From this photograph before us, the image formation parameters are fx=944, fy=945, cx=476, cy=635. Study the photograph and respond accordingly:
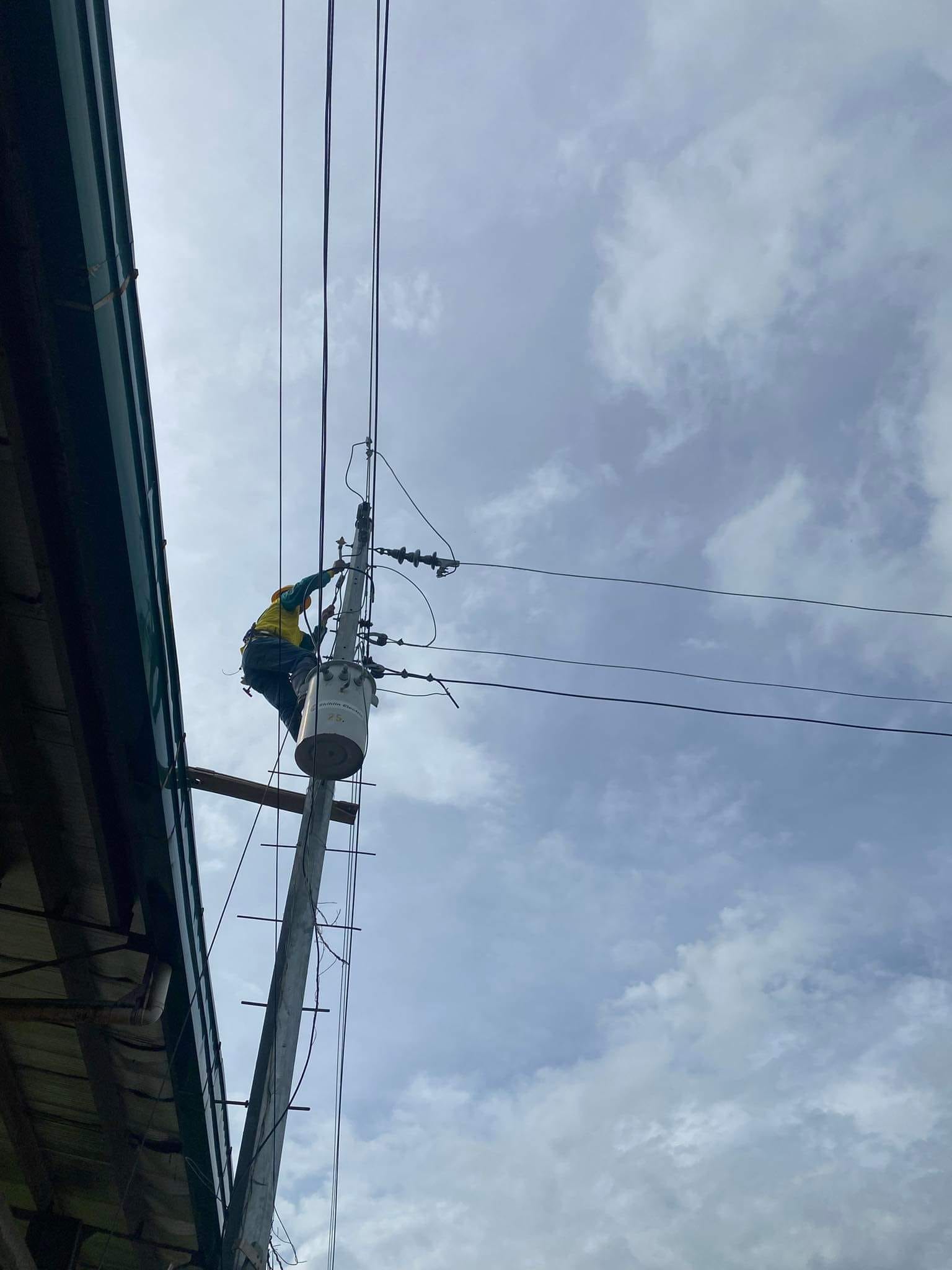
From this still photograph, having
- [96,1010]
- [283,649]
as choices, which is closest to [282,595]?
[283,649]

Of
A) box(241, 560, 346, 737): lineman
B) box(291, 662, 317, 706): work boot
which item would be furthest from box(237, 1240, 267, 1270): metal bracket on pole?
box(241, 560, 346, 737): lineman

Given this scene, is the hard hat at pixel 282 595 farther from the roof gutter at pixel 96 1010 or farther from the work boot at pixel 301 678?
the roof gutter at pixel 96 1010

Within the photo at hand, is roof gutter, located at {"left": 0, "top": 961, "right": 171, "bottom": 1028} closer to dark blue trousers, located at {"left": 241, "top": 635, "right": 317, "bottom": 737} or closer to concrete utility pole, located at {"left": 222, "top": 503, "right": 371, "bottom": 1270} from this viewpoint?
concrete utility pole, located at {"left": 222, "top": 503, "right": 371, "bottom": 1270}

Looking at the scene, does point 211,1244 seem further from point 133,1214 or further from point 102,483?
point 102,483

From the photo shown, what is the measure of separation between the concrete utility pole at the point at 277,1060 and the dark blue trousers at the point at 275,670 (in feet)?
8.03

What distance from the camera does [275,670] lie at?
28.0 feet

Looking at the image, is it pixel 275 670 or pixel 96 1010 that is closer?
pixel 96 1010

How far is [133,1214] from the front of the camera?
7496 mm

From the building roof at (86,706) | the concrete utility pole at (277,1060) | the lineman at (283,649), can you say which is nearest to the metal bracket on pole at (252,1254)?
the concrete utility pole at (277,1060)

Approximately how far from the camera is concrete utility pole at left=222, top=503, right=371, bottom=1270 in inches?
179

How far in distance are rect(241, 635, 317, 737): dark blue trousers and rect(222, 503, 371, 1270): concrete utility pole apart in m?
2.45

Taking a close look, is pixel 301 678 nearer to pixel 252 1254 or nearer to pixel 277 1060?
pixel 277 1060

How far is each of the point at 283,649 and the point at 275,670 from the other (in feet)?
0.77

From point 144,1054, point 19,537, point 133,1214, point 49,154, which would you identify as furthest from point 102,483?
point 133,1214
